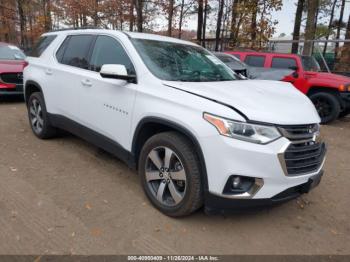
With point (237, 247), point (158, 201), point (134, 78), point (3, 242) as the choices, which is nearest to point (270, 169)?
point (237, 247)

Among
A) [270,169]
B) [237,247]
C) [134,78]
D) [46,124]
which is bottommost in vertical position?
[237,247]

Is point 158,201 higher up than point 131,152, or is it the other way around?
point 131,152

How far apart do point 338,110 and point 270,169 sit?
6102 mm

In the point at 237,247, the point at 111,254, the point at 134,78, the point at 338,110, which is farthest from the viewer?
the point at 338,110

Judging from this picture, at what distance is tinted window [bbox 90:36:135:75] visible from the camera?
3.69 metres

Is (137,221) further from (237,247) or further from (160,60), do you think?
(160,60)

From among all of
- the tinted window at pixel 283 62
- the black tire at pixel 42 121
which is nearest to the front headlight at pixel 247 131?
the black tire at pixel 42 121

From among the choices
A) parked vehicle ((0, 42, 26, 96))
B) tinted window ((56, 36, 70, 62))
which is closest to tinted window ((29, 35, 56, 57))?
tinted window ((56, 36, 70, 62))

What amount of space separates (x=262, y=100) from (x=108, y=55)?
2010 mm

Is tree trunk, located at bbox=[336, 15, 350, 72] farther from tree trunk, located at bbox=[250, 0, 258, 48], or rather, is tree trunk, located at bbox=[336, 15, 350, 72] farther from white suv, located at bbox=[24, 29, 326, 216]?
white suv, located at bbox=[24, 29, 326, 216]

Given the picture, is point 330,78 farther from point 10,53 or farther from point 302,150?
point 10,53

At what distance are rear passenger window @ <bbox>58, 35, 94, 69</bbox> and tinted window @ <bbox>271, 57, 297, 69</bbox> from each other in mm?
6345

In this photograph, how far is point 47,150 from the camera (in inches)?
196

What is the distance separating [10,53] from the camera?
916 centimetres
